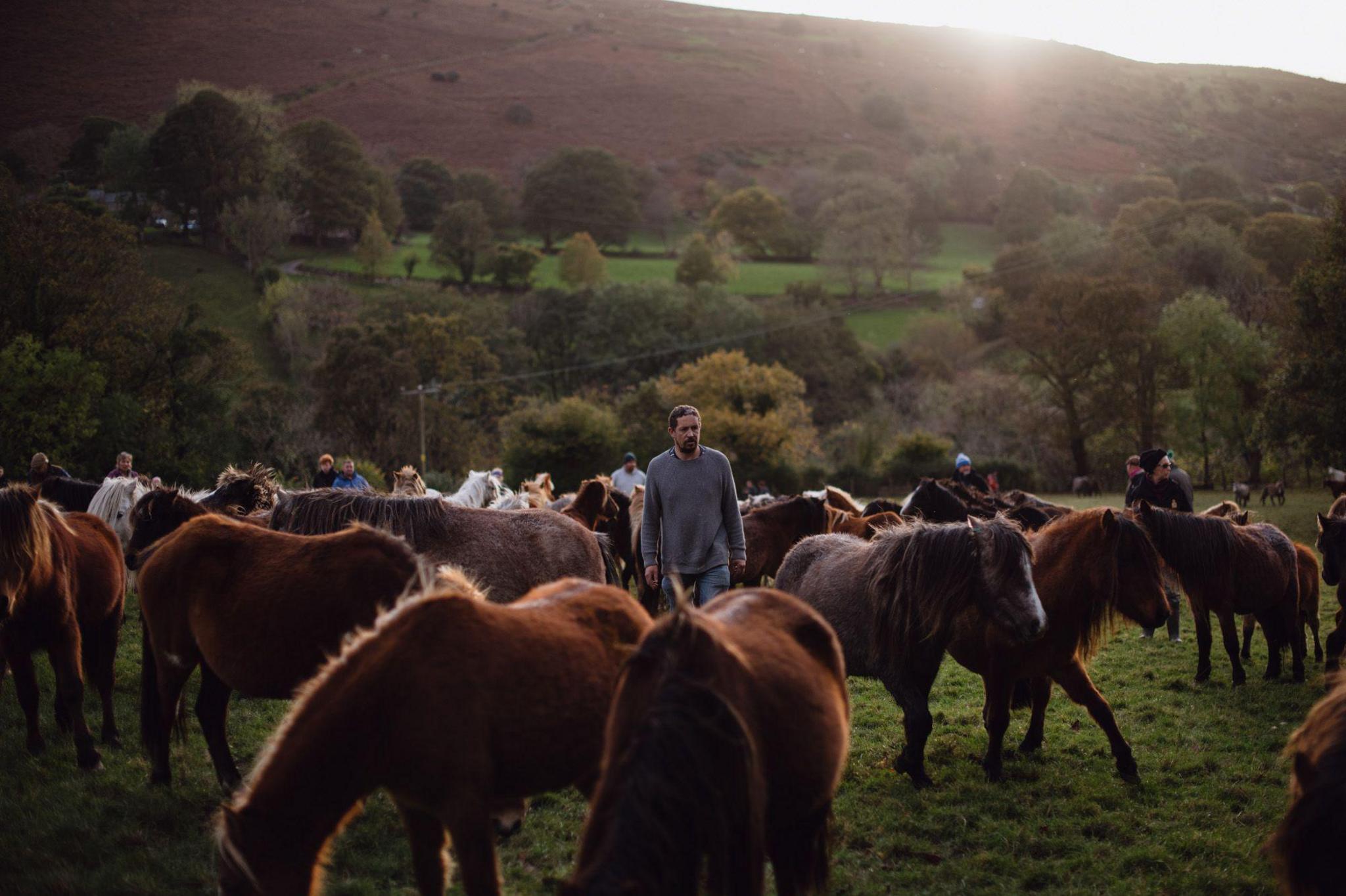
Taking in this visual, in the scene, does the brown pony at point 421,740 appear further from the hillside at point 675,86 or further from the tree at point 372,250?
the tree at point 372,250

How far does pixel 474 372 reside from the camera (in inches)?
1930

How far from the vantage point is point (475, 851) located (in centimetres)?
329

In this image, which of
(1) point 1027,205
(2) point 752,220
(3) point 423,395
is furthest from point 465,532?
(1) point 1027,205

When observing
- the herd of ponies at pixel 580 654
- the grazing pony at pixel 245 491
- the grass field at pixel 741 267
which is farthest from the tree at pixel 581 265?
the herd of ponies at pixel 580 654

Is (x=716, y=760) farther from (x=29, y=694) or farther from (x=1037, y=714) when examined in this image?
(x=29, y=694)

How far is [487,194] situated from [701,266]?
88.2ft

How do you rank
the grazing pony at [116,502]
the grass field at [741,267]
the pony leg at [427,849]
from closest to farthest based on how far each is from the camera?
the pony leg at [427,849] < the grazing pony at [116,502] < the grass field at [741,267]

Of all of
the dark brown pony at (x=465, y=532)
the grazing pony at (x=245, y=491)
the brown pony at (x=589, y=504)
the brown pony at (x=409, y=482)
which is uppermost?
the dark brown pony at (x=465, y=532)

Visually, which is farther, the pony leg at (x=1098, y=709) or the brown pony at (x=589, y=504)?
the brown pony at (x=589, y=504)

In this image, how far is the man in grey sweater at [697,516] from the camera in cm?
585

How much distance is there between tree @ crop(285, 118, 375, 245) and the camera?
72.4 metres

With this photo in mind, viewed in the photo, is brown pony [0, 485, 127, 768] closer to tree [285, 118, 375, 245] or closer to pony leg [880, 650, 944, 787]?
pony leg [880, 650, 944, 787]

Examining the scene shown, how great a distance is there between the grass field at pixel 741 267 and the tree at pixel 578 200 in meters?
4.01

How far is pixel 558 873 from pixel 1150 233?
7920 centimetres
